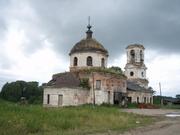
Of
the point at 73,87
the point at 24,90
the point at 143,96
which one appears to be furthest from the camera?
the point at 24,90

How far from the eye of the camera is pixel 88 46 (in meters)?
44.1

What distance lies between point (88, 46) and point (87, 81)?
4.98 meters

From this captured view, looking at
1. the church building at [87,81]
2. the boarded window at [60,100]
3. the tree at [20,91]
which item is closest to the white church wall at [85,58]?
the church building at [87,81]

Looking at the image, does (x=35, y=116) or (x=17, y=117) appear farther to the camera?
(x=35, y=116)

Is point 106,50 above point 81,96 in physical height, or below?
above

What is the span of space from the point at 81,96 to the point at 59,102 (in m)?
2.67

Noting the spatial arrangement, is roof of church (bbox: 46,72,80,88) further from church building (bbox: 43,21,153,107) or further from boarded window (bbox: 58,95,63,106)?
boarded window (bbox: 58,95,63,106)

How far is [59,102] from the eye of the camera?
40.8 meters

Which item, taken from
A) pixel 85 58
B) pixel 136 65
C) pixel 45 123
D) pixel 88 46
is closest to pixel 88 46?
pixel 88 46

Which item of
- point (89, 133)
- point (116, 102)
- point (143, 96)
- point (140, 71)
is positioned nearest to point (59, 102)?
point (116, 102)

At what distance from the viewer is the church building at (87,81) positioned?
133 ft

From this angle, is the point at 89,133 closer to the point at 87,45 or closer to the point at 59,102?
the point at 59,102

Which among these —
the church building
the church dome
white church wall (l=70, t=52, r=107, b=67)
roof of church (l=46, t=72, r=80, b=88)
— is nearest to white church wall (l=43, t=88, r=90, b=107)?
the church building

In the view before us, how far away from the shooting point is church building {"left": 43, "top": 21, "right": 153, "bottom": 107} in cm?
4050
